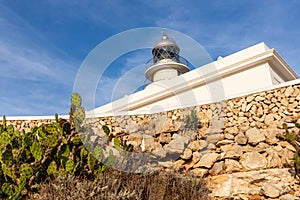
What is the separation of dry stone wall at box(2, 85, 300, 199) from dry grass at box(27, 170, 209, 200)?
63cm

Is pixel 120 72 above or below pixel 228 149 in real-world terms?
above

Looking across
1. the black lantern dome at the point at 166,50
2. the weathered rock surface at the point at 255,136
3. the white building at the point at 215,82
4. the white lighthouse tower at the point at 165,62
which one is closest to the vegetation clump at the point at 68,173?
the weathered rock surface at the point at 255,136

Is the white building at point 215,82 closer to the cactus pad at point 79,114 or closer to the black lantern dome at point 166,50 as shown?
the black lantern dome at point 166,50

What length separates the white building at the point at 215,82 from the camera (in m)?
7.55

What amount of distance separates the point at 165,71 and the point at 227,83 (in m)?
3.24

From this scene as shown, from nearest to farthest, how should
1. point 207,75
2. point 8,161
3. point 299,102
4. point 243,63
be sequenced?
point 8,161, point 299,102, point 243,63, point 207,75

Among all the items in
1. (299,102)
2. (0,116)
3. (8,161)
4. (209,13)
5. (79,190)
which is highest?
(209,13)

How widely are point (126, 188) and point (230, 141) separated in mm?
2818

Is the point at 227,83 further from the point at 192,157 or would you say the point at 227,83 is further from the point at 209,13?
the point at 192,157

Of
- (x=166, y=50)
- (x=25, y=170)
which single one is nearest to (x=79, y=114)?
(x=25, y=170)

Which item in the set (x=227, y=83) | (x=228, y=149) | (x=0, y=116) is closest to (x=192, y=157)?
(x=228, y=149)

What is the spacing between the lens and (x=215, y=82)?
8.38 m

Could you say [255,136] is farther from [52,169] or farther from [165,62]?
[165,62]

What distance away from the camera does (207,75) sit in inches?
331
